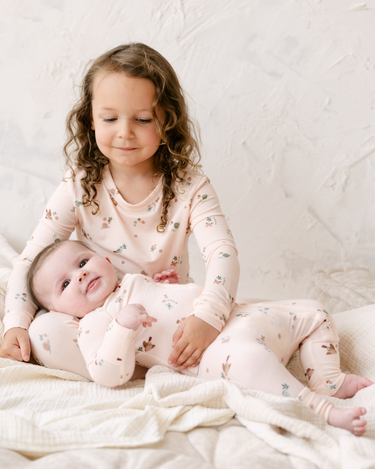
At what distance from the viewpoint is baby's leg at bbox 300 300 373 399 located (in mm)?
890

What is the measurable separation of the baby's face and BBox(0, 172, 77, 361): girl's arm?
62 millimetres

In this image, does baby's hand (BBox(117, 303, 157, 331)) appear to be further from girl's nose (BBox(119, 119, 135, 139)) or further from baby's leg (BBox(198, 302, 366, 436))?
girl's nose (BBox(119, 119, 135, 139))

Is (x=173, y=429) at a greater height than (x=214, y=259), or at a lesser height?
lesser

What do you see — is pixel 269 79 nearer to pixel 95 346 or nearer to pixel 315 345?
pixel 315 345

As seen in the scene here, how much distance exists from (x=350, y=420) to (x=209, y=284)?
1.37 ft

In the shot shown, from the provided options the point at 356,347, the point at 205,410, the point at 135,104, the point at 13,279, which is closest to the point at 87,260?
the point at 13,279

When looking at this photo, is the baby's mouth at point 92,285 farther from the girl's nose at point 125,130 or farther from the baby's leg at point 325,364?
the baby's leg at point 325,364

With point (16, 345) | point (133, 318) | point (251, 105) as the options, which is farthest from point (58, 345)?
point (251, 105)

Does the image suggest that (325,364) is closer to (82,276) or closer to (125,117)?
(82,276)

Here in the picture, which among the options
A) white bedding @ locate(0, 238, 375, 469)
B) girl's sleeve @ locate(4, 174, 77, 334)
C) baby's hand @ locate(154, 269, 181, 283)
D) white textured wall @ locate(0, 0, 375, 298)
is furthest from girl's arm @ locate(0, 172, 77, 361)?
white textured wall @ locate(0, 0, 375, 298)

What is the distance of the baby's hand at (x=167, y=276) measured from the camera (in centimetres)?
121

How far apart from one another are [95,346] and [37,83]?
1.06 m

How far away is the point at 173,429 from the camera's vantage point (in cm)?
73

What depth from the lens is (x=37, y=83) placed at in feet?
5.33
